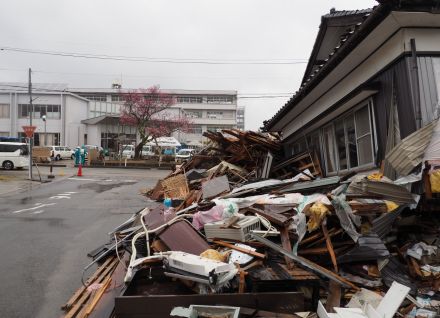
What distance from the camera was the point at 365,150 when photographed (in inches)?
285

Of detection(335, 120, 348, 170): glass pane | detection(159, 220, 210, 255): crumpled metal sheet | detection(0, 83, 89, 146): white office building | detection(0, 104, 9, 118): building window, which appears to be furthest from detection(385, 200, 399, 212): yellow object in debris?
detection(0, 104, 9, 118): building window

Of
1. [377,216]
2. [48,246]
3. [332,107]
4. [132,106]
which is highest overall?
[132,106]

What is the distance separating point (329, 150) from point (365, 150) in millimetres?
2189

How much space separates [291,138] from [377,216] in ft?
27.3

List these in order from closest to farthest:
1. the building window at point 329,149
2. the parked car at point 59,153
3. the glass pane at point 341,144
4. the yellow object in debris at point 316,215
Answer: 1. the yellow object in debris at point 316,215
2. the glass pane at point 341,144
3. the building window at point 329,149
4. the parked car at point 59,153

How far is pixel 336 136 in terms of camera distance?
8922mm

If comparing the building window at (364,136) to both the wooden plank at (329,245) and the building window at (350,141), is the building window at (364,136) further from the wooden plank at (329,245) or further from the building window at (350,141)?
the wooden plank at (329,245)

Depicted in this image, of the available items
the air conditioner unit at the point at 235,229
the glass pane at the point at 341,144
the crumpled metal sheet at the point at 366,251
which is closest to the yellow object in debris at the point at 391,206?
the crumpled metal sheet at the point at 366,251

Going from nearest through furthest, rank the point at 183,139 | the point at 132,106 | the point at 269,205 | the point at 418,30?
the point at 418,30
the point at 269,205
the point at 132,106
the point at 183,139

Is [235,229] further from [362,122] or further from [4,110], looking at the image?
[4,110]

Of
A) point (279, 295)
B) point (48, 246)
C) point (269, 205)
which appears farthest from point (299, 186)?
point (48, 246)

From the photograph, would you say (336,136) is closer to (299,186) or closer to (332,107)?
(332,107)

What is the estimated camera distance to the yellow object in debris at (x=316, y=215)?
4773 millimetres

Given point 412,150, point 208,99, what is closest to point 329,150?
point 412,150
